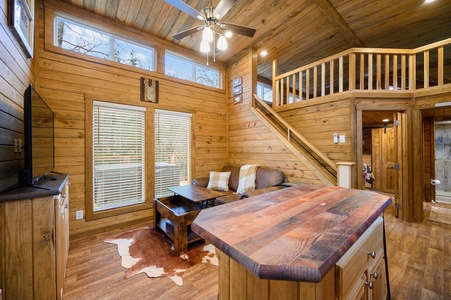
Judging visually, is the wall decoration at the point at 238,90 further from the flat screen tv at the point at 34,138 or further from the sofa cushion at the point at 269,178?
the flat screen tv at the point at 34,138

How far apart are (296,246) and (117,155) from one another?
336cm

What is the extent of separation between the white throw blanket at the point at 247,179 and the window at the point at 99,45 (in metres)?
2.69

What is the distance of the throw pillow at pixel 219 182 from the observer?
371cm

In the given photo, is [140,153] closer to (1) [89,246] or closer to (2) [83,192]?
(2) [83,192]

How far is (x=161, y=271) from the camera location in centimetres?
205

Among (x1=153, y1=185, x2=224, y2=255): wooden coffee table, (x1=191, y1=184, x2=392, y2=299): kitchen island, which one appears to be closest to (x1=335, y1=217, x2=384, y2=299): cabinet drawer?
(x1=191, y1=184, x2=392, y2=299): kitchen island

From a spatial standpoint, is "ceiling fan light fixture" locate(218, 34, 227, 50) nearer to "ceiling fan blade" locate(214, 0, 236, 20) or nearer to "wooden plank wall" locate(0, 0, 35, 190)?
"ceiling fan blade" locate(214, 0, 236, 20)

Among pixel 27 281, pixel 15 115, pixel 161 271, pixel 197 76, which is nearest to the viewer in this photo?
pixel 27 281

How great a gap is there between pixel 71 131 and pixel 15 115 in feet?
3.82

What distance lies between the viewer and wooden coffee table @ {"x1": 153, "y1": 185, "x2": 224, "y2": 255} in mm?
2377

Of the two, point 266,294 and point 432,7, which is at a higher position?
point 432,7

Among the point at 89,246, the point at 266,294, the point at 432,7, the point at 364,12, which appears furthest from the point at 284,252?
the point at 432,7

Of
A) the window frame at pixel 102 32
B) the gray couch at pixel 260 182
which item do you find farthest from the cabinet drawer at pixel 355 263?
the window frame at pixel 102 32

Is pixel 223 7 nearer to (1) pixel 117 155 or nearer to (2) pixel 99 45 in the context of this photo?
(2) pixel 99 45
